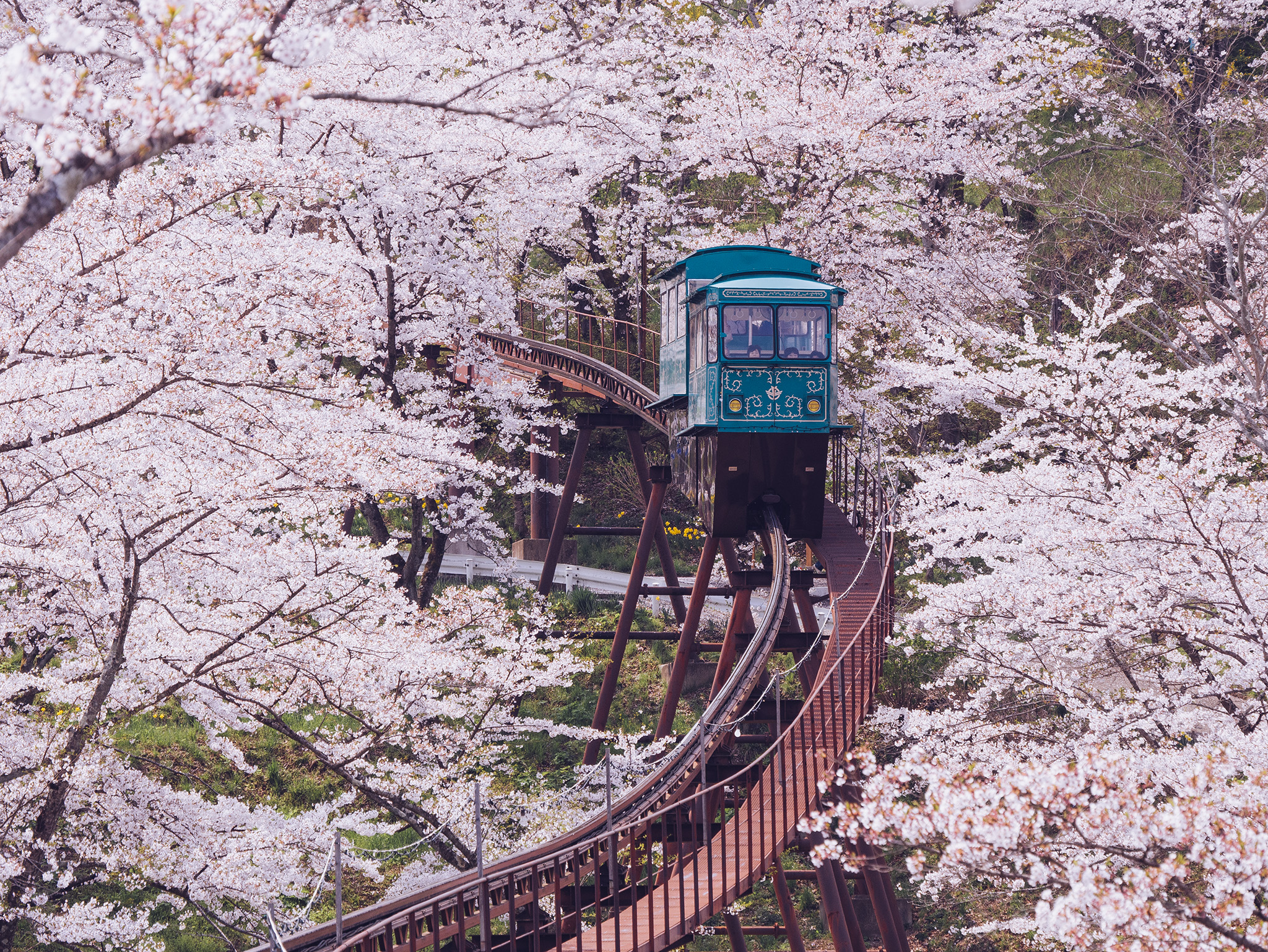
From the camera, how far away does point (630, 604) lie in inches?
674

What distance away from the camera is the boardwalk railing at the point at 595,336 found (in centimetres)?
2198

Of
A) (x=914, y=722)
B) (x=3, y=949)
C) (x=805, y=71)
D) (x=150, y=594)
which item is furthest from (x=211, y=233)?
(x=805, y=71)

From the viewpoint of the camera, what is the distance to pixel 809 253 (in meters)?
18.8

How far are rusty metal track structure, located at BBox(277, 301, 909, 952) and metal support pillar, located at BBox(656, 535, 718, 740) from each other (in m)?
0.77

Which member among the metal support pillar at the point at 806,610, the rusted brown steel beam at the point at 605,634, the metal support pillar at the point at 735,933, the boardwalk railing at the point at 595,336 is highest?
the boardwalk railing at the point at 595,336

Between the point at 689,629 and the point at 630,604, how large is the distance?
2.14m

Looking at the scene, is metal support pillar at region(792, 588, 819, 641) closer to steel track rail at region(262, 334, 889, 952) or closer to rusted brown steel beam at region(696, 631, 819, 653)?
rusted brown steel beam at region(696, 631, 819, 653)

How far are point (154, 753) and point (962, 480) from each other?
1193 cm

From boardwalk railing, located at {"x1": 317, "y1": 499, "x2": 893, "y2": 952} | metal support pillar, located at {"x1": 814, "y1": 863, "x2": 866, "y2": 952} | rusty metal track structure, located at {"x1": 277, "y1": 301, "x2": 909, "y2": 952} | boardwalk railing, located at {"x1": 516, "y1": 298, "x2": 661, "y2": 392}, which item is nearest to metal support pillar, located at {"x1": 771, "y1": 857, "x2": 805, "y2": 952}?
rusty metal track structure, located at {"x1": 277, "y1": 301, "x2": 909, "y2": 952}

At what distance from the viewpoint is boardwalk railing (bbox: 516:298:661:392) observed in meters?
22.0

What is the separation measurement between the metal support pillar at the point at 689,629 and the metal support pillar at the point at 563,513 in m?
3.45

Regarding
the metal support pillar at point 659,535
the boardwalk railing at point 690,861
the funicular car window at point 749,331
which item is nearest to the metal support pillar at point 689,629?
the boardwalk railing at point 690,861

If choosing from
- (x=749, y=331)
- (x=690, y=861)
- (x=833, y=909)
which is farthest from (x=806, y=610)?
(x=690, y=861)

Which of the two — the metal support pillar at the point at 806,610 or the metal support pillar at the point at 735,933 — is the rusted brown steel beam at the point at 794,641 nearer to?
the metal support pillar at the point at 806,610
